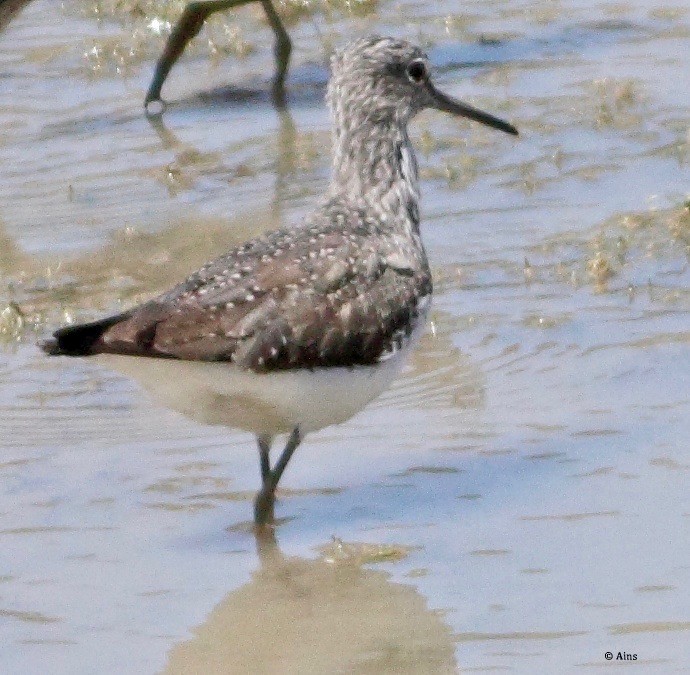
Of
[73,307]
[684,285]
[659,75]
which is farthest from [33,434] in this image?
[659,75]

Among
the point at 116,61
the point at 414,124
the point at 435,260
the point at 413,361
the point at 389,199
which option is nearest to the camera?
the point at 389,199

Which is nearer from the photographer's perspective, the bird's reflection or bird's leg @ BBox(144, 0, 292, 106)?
the bird's reflection

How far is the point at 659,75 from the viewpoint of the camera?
35.6 ft

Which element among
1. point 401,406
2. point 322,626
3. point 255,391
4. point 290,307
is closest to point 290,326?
point 290,307

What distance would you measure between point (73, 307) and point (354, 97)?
6.17 feet

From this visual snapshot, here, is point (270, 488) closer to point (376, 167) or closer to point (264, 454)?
point (264, 454)

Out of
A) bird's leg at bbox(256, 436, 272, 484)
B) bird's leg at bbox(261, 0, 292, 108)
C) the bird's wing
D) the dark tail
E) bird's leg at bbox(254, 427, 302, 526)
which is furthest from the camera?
bird's leg at bbox(261, 0, 292, 108)

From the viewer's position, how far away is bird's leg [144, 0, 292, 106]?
1093 cm

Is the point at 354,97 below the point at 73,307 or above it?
above

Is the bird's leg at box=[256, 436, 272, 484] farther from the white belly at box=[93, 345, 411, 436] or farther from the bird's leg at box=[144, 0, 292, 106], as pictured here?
the bird's leg at box=[144, 0, 292, 106]

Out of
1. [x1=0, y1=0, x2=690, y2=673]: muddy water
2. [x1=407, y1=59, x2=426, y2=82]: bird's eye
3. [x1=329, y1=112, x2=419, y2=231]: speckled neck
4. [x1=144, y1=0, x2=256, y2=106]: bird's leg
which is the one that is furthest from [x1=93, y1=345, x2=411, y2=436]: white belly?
[x1=144, y1=0, x2=256, y2=106]: bird's leg

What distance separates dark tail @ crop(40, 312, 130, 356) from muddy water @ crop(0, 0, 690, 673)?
0.68 metres

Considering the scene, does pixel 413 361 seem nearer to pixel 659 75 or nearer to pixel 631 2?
pixel 659 75

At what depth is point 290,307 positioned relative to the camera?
601 cm
